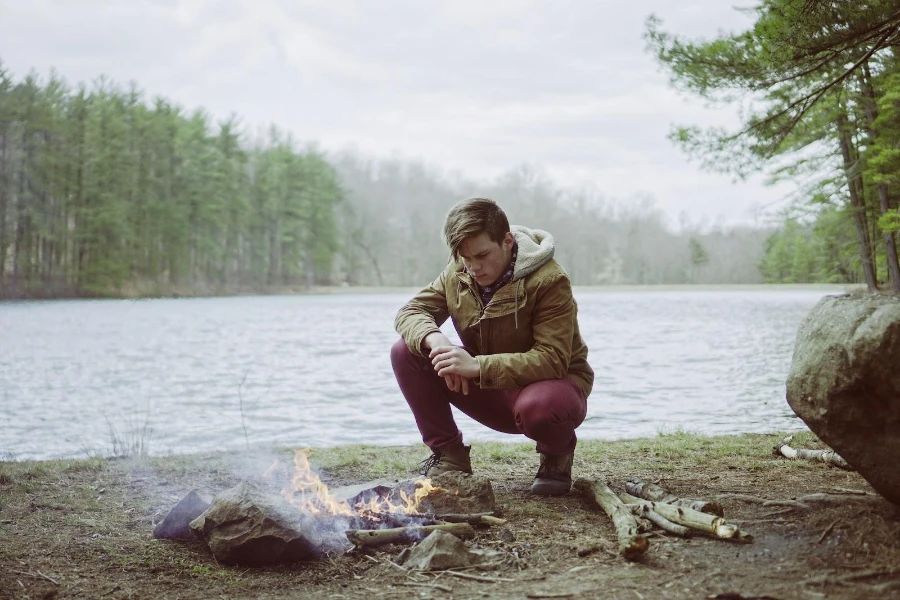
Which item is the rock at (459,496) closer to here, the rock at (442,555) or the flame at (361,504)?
the flame at (361,504)

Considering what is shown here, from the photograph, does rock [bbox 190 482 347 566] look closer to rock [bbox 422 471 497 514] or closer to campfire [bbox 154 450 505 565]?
campfire [bbox 154 450 505 565]

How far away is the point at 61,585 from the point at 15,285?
4230 cm

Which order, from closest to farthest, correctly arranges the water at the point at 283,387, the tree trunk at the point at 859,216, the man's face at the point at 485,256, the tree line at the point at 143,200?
the man's face at the point at 485,256, the water at the point at 283,387, the tree trunk at the point at 859,216, the tree line at the point at 143,200

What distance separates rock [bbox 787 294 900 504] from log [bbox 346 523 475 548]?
158 centimetres

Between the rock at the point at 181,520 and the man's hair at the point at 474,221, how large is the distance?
5.99 feet

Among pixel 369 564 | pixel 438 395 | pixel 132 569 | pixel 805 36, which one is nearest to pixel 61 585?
pixel 132 569

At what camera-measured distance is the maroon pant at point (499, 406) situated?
383cm

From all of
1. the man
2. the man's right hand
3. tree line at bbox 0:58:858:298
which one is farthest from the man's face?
tree line at bbox 0:58:858:298

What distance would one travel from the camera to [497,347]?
159 inches

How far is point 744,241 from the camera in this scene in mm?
80188

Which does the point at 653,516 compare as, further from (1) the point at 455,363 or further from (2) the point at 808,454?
(2) the point at 808,454

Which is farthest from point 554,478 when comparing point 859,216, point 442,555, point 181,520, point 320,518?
point 859,216

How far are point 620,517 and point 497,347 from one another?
1145mm

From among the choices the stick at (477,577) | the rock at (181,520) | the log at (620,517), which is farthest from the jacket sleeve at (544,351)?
the rock at (181,520)
